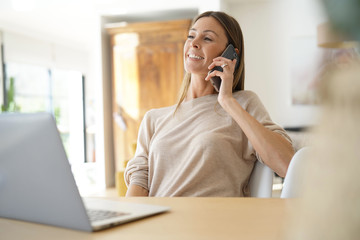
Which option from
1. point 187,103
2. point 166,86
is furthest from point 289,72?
point 187,103

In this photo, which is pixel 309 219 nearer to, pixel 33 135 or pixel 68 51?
pixel 33 135

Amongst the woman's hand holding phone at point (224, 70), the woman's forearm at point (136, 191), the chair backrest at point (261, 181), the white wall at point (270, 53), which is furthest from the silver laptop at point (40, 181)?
the white wall at point (270, 53)

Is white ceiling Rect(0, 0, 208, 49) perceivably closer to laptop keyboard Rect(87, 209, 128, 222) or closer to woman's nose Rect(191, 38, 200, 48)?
woman's nose Rect(191, 38, 200, 48)

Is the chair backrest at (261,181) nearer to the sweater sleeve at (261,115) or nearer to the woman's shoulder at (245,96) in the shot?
the sweater sleeve at (261,115)

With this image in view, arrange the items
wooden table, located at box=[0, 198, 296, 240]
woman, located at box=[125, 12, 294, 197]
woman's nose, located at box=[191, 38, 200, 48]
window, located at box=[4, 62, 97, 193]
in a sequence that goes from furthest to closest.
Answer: window, located at box=[4, 62, 97, 193]
woman's nose, located at box=[191, 38, 200, 48]
woman, located at box=[125, 12, 294, 197]
wooden table, located at box=[0, 198, 296, 240]

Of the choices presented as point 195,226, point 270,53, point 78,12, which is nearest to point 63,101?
point 78,12

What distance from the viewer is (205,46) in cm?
170

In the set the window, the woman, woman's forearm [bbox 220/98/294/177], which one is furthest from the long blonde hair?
the window

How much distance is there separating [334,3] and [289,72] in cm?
649

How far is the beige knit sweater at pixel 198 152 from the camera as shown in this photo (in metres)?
1.47

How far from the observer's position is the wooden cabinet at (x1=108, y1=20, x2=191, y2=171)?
6.15m

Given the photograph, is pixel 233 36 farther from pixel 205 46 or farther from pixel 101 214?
pixel 101 214

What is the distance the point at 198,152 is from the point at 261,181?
234mm

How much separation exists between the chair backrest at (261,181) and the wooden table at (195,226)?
45cm
